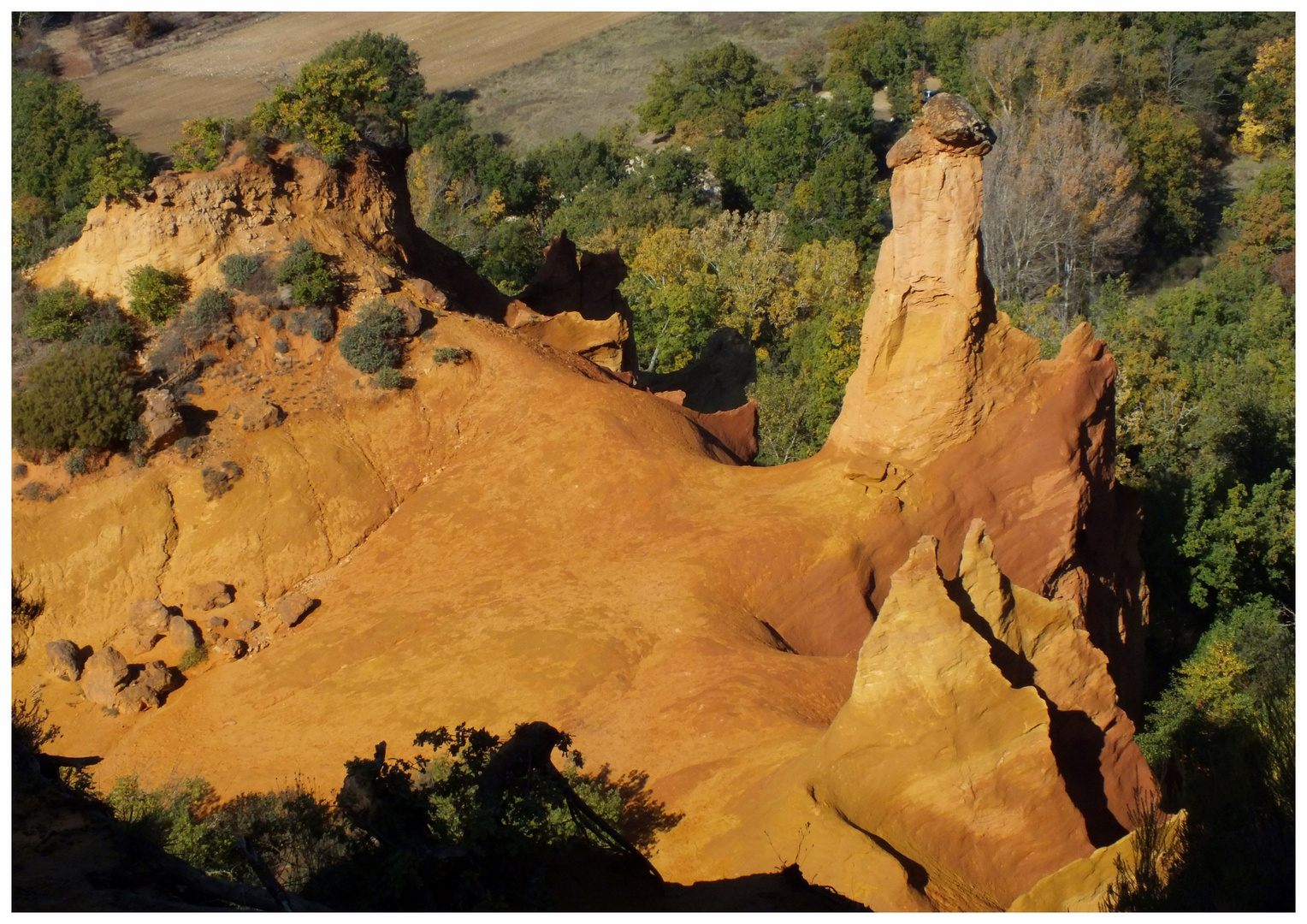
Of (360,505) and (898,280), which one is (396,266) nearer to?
(360,505)

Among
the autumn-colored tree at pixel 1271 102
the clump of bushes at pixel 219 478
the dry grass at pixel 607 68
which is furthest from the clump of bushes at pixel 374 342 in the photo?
the dry grass at pixel 607 68

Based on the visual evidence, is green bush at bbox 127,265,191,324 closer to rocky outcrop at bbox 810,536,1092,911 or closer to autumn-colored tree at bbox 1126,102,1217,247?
rocky outcrop at bbox 810,536,1092,911

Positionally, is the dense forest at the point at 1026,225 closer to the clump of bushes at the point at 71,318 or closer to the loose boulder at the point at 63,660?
the clump of bushes at the point at 71,318

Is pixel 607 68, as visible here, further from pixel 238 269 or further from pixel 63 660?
pixel 63 660

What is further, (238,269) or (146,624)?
(238,269)

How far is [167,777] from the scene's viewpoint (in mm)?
14742

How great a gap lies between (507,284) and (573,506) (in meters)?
28.7

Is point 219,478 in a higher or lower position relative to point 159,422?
lower

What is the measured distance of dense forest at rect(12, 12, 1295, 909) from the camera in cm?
2208

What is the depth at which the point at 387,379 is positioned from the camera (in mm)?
20484

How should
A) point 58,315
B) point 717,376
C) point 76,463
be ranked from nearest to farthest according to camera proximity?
point 76,463
point 58,315
point 717,376

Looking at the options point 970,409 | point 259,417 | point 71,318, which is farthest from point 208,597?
point 970,409

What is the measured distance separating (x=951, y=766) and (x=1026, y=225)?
155ft

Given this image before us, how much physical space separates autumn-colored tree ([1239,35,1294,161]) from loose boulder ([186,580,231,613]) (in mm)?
59358
